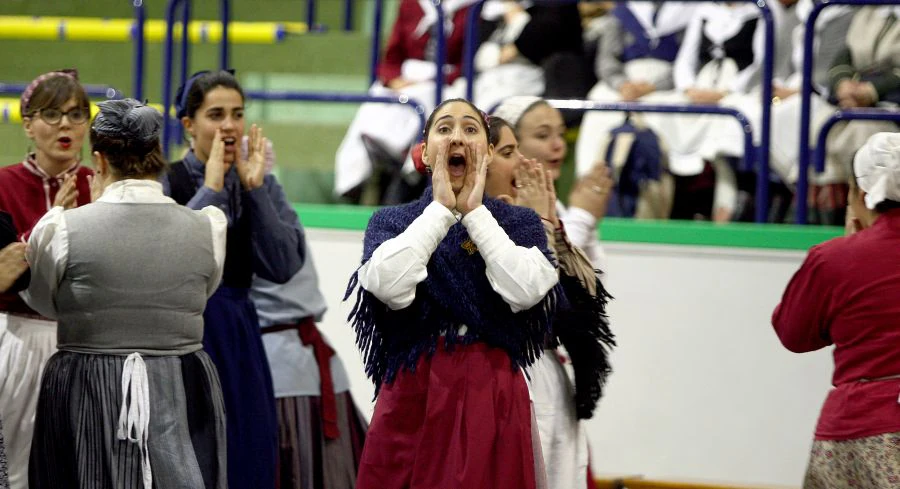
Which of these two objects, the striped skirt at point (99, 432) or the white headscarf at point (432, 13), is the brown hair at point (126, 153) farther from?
the white headscarf at point (432, 13)

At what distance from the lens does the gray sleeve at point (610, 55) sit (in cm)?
→ 596

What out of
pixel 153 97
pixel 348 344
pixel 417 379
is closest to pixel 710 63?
pixel 348 344

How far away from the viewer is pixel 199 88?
3.75m

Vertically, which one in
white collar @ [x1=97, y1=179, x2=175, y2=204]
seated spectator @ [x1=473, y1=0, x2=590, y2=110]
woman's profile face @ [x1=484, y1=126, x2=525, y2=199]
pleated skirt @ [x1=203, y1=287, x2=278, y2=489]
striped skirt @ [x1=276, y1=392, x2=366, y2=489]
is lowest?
striped skirt @ [x1=276, y1=392, x2=366, y2=489]

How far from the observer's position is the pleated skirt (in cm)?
366

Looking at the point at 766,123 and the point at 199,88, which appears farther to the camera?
the point at 766,123

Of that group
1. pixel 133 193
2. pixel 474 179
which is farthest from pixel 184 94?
pixel 474 179

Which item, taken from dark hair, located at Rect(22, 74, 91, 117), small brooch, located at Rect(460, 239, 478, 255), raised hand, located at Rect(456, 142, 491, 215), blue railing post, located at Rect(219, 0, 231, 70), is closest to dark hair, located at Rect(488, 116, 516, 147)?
raised hand, located at Rect(456, 142, 491, 215)

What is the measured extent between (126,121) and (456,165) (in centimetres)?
76

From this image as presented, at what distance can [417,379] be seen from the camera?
3.05 meters

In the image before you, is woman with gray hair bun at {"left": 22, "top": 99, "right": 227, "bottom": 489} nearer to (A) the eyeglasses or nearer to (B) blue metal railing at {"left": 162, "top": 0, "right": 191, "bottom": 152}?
(A) the eyeglasses

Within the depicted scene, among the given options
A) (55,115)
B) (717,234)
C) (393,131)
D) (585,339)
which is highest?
(55,115)

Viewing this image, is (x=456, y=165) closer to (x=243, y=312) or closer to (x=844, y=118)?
(x=243, y=312)

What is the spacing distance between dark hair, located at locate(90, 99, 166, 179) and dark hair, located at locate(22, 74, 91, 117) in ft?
1.42
